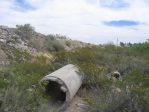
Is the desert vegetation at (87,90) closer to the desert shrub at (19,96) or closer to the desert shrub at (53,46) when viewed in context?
the desert shrub at (19,96)

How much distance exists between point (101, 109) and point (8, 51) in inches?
416

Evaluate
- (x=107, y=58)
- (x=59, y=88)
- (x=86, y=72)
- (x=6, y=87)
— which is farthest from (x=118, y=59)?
(x=6, y=87)

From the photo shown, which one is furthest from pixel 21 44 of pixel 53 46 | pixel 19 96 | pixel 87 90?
pixel 19 96

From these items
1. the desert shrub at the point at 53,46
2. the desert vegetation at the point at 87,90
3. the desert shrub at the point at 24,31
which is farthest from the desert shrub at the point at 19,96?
the desert shrub at the point at 24,31

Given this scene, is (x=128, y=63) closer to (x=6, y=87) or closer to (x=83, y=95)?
(x=83, y=95)

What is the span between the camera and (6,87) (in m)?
9.02

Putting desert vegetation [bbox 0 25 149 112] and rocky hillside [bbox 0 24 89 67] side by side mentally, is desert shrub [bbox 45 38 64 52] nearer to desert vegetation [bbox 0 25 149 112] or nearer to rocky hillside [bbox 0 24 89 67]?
rocky hillside [bbox 0 24 89 67]

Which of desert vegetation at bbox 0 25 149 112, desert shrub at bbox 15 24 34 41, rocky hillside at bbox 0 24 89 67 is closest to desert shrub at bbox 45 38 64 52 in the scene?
rocky hillside at bbox 0 24 89 67

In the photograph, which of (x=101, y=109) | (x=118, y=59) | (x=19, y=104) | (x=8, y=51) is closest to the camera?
(x=19, y=104)

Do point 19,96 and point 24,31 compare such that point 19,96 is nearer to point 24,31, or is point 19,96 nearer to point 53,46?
point 53,46

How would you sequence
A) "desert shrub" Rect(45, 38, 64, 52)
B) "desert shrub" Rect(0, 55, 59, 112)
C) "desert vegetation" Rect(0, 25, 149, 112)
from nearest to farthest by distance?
"desert shrub" Rect(0, 55, 59, 112) < "desert vegetation" Rect(0, 25, 149, 112) < "desert shrub" Rect(45, 38, 64, 52)

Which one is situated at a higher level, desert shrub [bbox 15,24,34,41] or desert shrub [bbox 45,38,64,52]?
desert shrub [bbox 15,24,34,41]

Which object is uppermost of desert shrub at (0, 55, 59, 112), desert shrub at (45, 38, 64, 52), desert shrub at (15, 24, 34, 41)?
desert shrub at (15, 24, 34, 41)

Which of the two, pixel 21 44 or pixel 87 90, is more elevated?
pixel 21 44
